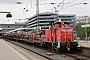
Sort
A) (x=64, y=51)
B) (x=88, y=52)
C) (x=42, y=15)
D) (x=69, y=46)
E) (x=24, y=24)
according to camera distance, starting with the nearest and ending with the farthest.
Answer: (x=88, y=52)
(x=69, y=46)
(x=64, y=51)
(x=42, y=15)
(x=24, y=24)

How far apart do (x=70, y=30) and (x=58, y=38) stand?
1.57 metres

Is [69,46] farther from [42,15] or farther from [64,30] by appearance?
[42,15]

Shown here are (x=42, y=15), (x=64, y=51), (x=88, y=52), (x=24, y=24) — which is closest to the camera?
(x=88, y=52)

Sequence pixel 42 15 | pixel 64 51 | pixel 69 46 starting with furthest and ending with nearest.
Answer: pixel 42 15
pixel 64 51
pixel 69 46

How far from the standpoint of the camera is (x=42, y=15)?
13638 centimetres

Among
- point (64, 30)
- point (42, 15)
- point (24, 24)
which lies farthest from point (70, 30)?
point (24, 24)

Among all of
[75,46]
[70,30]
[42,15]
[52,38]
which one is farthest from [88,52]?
[42,15]

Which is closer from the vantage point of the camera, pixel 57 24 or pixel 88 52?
pixel 88 52

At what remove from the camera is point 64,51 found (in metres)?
24.0

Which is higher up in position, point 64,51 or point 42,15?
point 42,15

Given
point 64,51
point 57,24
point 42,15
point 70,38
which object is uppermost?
point 42,15

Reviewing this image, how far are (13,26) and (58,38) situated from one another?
13680 cm

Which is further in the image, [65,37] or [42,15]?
[42,15]

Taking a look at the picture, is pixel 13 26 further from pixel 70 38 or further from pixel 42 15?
pixel 70 38
